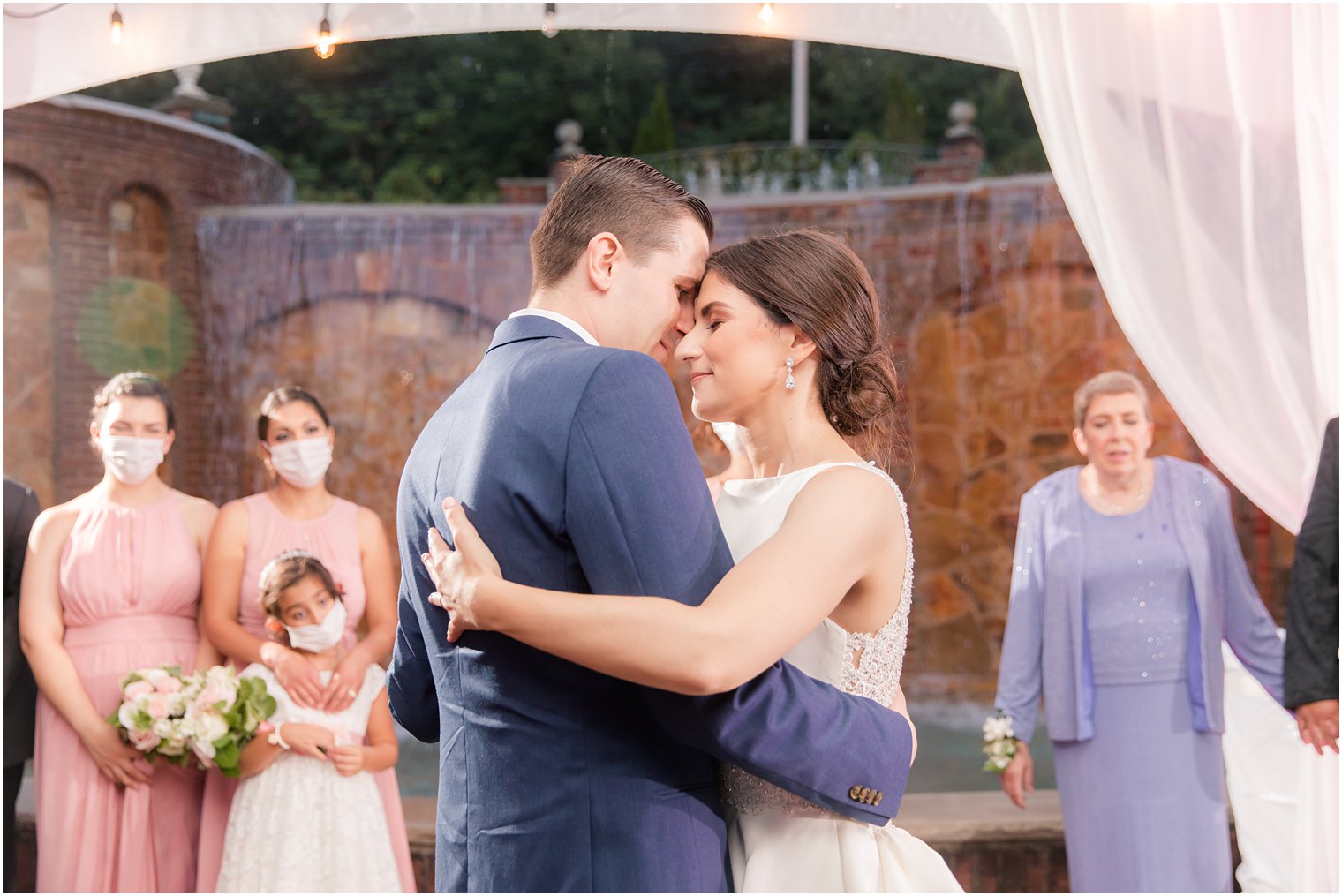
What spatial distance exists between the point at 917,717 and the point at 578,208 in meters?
8.83

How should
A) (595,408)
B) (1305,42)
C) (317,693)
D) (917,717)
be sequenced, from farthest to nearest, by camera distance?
(917,717) → (317,693) → (1305,42) → (595,408)

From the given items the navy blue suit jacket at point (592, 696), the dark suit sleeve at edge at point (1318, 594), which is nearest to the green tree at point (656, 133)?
the dark suit sleeve at edge at point (1318, 594)

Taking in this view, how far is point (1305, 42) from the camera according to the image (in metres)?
3.24

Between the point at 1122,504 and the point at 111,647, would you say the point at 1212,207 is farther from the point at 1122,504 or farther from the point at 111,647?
the point at 111,647

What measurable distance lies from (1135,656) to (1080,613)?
0.24 m

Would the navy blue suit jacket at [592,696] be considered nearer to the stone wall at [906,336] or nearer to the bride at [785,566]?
the bride at [785,566]

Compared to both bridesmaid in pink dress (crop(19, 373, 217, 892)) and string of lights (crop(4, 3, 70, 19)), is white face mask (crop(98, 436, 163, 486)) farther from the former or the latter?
string of lights (crop(4, 3, 70, 19))

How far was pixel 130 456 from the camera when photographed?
4594mm

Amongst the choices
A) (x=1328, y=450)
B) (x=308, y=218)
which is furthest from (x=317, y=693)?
(x=308, y=218)

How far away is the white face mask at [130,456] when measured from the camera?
15.0 feet

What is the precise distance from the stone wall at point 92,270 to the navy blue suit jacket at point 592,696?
29.7 feet

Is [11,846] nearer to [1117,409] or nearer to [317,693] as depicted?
[317,693]

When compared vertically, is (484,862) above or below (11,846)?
above

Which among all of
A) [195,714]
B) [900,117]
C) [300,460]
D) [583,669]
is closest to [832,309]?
[583,669]
